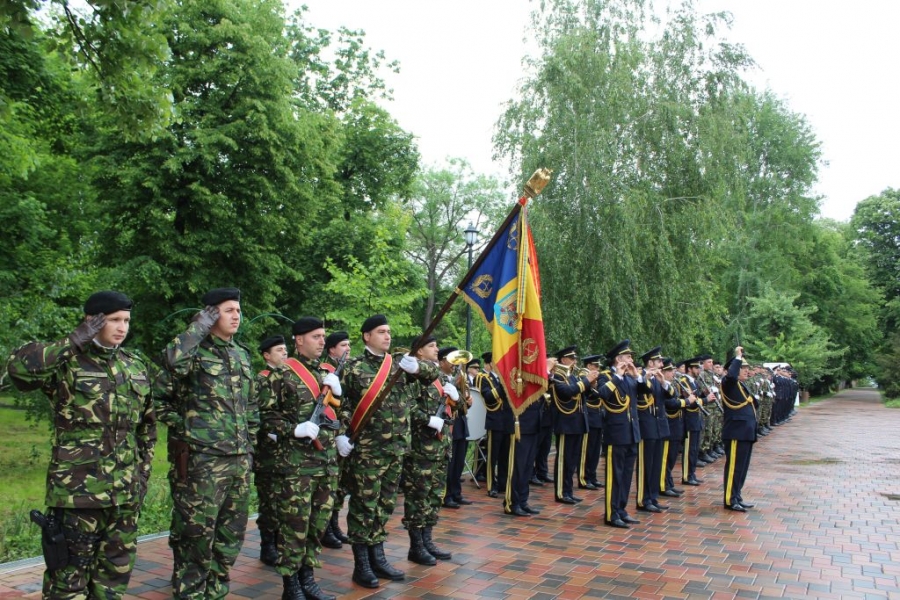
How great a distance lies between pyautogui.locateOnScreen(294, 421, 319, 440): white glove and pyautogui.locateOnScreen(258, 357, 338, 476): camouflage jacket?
9cm

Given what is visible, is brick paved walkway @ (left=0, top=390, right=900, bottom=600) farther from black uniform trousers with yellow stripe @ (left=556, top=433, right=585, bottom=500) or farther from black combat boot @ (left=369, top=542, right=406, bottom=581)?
black uniform trousers with yellow stripe @ (left=556, top=433, right=585, bottom=500)

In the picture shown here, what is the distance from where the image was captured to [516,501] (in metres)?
8.41

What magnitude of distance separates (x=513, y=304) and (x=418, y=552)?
7.66 feet

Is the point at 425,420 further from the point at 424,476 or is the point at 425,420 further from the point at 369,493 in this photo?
the point at 369,493

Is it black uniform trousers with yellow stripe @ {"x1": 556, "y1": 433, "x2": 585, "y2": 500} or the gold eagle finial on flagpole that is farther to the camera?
black uniform trousers with yellow stripe @ {"x1": 556, "y1": 433, "x2": 585, "y2": 500}

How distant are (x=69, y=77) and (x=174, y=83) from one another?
213 centimetres

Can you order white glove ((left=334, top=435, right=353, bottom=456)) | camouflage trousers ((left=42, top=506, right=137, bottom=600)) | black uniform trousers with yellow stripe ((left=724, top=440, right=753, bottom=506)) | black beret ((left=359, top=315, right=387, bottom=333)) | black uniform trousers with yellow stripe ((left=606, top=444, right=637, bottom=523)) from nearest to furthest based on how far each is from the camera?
camouflage trousers ((left=42, top=506, right=137, bottom=600))
white glove ((left=334, top=435, right=353, bottom=456))
black beret ((left=359, top=315, right=387, bottom=333))
black uniform trousers with yellow stripe ((left=606, top=444, right=637, bottom=523))
black uniform trousers with yellow stripe ((left=724, top=440, right=753, bottom=506))

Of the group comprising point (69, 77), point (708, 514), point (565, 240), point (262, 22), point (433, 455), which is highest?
point (262, 22)

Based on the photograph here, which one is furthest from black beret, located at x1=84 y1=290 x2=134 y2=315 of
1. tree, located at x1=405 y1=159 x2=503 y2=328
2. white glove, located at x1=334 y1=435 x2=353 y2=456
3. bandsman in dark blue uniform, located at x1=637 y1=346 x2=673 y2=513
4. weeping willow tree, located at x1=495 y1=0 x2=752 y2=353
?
tree, located at x1=405 y1=159 x2=503 y2=328

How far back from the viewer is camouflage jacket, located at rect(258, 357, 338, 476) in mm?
5066

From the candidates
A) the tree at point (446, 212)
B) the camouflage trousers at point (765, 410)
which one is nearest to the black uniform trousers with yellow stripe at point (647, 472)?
the camouflage trousers at point (765, 410)

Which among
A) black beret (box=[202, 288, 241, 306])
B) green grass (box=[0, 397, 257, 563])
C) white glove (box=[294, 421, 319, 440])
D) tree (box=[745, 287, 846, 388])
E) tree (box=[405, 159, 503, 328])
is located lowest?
green grass (box=[0, 397, 257, 563])

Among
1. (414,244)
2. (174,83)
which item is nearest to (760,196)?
(414,244)

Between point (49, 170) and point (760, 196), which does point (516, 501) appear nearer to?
point (49, 170)
